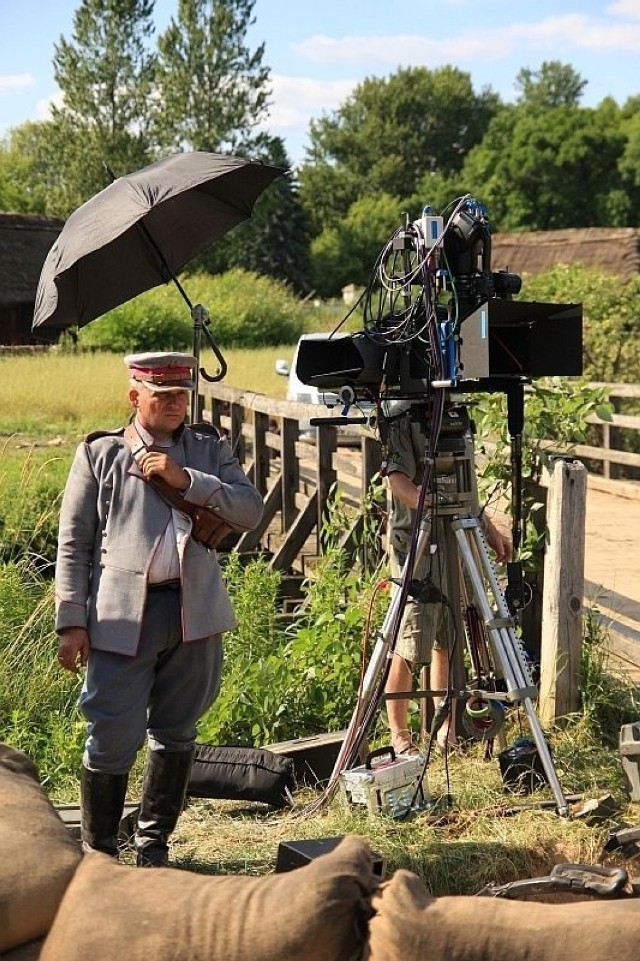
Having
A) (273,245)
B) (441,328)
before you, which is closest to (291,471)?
(441,328)

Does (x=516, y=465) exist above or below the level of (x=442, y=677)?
above

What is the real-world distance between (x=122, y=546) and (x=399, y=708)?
1454 millimetres

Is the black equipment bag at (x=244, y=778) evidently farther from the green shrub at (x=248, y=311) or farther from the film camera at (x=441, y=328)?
the green shrub at (x=248, y=311)

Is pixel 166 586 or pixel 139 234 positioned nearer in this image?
pixel 166 586

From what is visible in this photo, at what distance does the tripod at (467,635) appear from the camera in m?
4.65

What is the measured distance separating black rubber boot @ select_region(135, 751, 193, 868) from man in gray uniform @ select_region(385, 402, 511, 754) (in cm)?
94

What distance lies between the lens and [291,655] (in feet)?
21.1

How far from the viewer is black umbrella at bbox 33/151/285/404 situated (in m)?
4.59

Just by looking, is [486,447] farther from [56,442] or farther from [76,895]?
[56,442]

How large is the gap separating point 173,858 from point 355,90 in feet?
310

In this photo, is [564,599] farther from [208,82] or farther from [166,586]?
[208,82]

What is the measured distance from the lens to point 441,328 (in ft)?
14.6

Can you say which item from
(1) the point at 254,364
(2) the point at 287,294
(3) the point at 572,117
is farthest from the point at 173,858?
(3) the point at 572,117

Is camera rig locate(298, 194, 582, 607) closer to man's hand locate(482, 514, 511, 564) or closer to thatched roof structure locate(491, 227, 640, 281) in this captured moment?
man's hand locate(482, 514, 511, 564)
